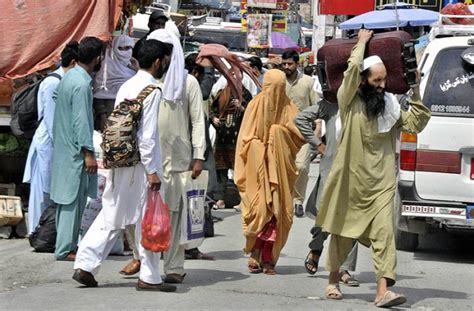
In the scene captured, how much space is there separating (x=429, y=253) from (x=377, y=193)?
133 inches

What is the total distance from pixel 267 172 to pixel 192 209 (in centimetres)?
83

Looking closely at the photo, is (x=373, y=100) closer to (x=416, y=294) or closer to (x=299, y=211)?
(x=416, y=294)

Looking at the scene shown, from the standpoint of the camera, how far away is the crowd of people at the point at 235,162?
25.9 feet

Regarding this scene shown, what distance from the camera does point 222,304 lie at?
25.6ft

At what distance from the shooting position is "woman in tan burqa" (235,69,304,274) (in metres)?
9.23

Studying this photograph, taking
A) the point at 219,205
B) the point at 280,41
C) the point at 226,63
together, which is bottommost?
the point at 219,205

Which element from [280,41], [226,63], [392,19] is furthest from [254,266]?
[280,41]

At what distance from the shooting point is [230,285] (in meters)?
8.64

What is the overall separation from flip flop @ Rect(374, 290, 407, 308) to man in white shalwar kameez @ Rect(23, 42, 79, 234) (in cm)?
394

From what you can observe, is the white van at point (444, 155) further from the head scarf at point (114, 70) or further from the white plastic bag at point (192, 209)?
the head scarf at point (114, 70)

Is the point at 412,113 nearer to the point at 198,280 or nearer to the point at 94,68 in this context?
the point at 198,280

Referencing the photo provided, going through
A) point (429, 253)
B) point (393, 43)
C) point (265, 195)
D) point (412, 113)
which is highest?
point (393, 43)

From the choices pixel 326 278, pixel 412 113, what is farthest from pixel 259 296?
pixel 412 113

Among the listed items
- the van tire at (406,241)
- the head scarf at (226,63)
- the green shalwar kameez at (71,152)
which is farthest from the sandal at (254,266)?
the head scarf at (226,63)
